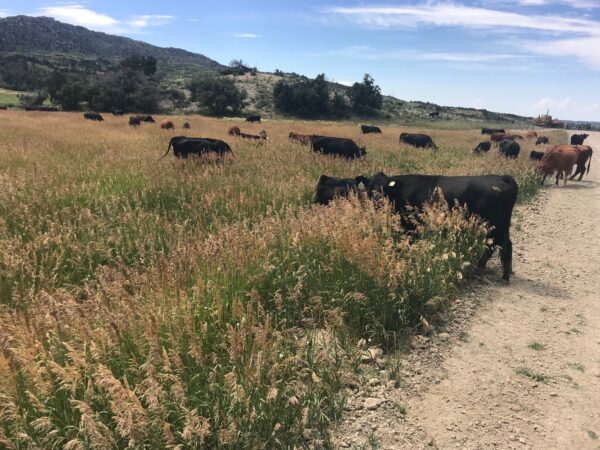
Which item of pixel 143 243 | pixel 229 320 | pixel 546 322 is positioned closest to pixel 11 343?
pixel 229 320

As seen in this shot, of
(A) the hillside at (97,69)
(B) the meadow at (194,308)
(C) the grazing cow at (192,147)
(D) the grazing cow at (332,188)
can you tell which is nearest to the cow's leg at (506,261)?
(B) the meadow at (194,308)

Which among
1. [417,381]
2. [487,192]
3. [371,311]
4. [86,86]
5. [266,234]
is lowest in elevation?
[417,381]

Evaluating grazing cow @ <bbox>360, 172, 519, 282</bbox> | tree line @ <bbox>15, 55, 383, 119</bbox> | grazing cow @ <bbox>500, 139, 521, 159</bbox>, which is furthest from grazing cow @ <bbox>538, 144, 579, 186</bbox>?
tree line @ <bbox>15, 55, 383, 119</bbox>

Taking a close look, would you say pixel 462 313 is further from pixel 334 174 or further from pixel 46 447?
pixel 334 174

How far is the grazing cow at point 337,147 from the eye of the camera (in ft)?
51.4

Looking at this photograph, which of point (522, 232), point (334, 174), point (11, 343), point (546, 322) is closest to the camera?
point (11, 343)

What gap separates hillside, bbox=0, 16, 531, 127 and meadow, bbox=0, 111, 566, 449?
2153 inches

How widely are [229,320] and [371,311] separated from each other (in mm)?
1650

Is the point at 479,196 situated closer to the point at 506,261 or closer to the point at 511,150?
the point at 506,261

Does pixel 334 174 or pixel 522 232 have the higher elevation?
pixel 334 174

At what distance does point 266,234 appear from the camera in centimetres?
477

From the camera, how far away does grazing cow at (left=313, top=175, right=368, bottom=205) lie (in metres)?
8.32

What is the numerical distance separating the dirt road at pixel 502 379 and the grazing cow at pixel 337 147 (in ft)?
32.0

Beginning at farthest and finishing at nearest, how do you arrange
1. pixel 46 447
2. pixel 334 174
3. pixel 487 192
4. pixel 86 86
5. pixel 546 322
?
pixel 86 86 < pixel 334 174 < pixel 487 192 < pixel 546 322 < pixel 46 447
